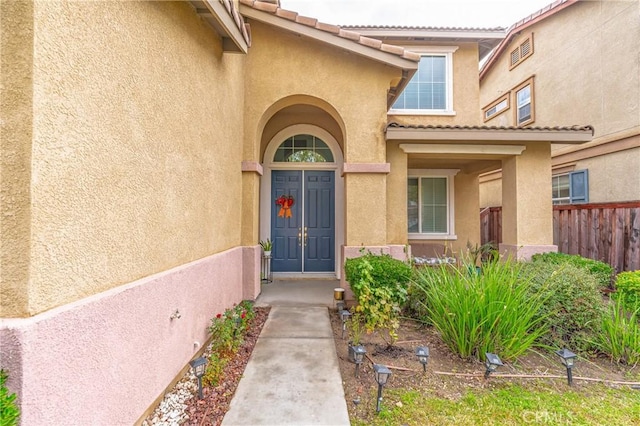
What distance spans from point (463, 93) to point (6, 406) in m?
11.2

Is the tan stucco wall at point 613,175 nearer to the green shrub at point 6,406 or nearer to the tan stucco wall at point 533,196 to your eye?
the tan stucco wall at point 533,196

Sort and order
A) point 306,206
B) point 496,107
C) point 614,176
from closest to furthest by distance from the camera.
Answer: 1. point 306,206
2. point 614,176
3. point 496,107

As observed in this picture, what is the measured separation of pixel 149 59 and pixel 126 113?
0.72 meters

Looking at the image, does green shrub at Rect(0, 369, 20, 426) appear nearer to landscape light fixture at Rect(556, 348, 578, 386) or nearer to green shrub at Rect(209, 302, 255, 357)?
green shrub at Rect(209, 302, 255, 357)

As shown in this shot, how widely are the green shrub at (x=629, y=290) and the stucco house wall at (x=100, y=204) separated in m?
6.65

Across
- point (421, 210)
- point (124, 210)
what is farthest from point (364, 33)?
point (124, 210)

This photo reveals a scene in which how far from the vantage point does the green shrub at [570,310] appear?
155 inches

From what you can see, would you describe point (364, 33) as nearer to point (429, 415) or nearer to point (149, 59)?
point (149, 59)

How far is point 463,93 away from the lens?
9227mm

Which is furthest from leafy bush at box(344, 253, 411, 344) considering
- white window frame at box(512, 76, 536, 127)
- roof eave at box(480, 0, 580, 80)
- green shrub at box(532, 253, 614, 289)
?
white window frame at box(512, 76, 536, 127)

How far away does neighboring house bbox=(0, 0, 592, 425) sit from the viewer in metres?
1.62

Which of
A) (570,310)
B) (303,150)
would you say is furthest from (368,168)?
(570,310)

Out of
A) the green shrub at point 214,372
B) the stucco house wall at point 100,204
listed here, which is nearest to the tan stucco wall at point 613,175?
the green shrub at point 214,372

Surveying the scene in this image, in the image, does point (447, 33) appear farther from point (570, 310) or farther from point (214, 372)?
point (214, 372)
